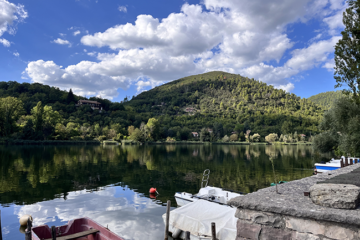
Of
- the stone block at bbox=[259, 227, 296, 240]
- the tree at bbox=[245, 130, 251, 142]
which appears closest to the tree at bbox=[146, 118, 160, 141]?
the tree at bbox=[245, 130, 251, 142]

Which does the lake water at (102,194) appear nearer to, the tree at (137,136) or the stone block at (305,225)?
the stone block at (305,225)

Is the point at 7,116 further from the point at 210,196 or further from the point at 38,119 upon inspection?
the point at 210,196

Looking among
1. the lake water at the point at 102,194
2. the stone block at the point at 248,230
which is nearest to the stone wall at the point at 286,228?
the stone block at the point at 248,230

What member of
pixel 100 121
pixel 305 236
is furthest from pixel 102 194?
pixel 100 121

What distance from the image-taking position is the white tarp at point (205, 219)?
913 cm

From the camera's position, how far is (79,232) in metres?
10.0

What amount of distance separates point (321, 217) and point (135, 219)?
12421mm

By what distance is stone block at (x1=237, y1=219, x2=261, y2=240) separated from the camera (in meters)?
3.94

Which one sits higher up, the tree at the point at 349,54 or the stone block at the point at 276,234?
the tree at the point at 349,54

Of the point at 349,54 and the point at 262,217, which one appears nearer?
the point at 262,217

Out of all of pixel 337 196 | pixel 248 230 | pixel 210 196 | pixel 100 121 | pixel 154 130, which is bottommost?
pixel 210 196

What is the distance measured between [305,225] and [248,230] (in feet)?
3.01

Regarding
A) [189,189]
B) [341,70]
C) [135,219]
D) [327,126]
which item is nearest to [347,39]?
[341,70]

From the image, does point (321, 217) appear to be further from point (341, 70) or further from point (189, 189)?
point (341, 70)
